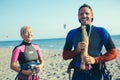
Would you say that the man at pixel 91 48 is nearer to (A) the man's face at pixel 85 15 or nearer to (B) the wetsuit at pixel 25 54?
(A) the man's face at pixel 85 15

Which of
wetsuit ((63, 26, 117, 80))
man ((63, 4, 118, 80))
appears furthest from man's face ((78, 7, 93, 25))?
wetsuit ((63, 26, 117, 80))

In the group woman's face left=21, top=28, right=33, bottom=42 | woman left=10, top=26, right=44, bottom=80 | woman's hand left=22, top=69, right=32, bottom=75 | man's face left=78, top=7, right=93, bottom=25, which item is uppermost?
man's face left=78, top=7, right=93, bottom=25

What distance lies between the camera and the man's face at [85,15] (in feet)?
13.7

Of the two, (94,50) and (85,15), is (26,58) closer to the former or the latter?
(94,50)

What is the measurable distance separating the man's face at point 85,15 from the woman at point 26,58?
5.21ft

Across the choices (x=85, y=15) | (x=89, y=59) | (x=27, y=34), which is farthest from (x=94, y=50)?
(x=27, y=34)

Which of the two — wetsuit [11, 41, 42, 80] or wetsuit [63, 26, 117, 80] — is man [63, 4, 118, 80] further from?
wetsuit [11, 41, 42, 80]

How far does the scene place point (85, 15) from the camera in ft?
13.7

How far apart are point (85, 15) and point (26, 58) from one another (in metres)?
2.00

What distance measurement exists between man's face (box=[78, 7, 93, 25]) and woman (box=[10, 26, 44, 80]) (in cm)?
159

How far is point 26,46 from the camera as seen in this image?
579 centimetres

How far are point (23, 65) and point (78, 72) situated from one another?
1.71 metres

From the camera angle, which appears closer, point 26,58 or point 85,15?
point 85,15

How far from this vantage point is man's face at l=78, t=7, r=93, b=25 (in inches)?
164
